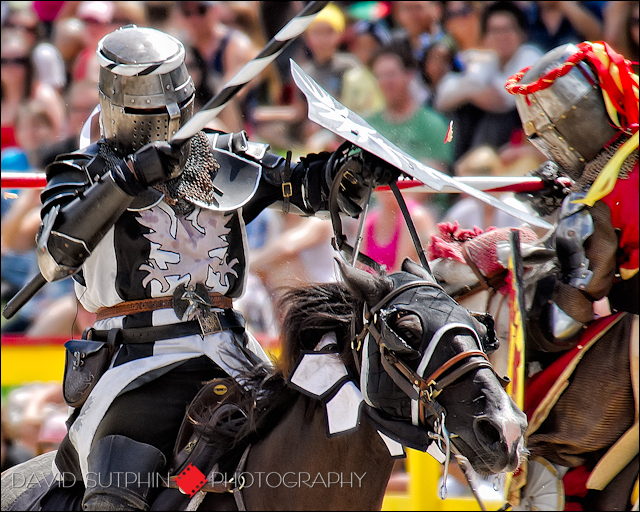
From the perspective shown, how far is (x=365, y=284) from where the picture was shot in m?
2.61

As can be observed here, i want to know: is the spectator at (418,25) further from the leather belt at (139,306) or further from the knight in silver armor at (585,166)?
the leather belt at (139,306)

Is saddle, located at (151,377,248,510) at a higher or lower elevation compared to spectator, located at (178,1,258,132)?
higher

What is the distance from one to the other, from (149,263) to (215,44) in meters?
4.54

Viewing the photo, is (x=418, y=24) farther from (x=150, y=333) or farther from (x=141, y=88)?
(x=150, y=333)

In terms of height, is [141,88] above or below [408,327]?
above

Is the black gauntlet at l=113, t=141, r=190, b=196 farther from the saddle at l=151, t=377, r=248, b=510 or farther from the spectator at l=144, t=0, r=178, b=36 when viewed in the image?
the spectator at l=144, t=0, r=178, b=36

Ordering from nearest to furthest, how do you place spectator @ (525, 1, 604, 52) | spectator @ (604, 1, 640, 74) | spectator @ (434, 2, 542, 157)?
1. spectator @ (604, 1, 640, 74)
2. spectator @ (434, 2, 542, 157)
3. spectator @ (525, 1, 604, 52)

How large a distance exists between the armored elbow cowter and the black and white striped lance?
324 millimetres

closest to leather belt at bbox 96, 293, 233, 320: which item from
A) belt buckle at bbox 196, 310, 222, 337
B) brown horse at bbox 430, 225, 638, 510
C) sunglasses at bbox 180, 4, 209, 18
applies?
belt buckle at bbox 196, 310, 222, 337

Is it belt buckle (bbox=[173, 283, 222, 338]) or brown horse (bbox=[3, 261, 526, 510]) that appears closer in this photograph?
brown horse (bbox=[3, 261, 526, 510])

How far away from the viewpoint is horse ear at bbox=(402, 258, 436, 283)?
2.75 metres

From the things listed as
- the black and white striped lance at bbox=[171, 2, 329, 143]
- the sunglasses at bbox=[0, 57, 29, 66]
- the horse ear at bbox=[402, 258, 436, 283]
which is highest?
the black and white striped lance at bbox=[171, 2, 329, 143]

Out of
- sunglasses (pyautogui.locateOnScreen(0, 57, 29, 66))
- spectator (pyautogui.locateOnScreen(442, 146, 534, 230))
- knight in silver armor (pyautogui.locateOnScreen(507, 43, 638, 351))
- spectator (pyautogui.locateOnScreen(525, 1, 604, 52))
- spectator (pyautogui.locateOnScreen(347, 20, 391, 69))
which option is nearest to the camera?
knight in silver armor (pyautogui.locateOnScreen(507, 43, 638, 351))

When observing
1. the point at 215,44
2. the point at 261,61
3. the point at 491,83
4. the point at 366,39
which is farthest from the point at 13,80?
the point at 261,61
